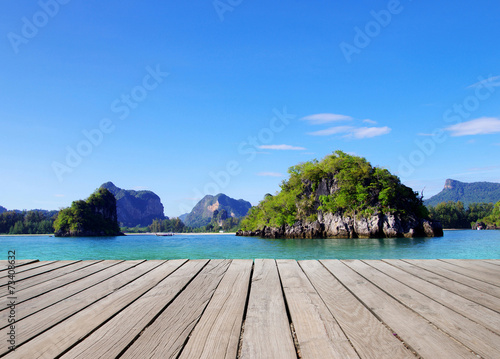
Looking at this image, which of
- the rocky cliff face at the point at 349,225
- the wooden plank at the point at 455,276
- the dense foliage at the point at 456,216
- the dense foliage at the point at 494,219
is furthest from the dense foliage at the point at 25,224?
the dense foliage at the point at 494,219

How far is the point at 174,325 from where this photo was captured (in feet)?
5.18

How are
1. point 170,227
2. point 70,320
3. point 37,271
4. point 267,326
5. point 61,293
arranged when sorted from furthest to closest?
point 170,227
point 37,271
point 61,293
point 70,320
point 267,326

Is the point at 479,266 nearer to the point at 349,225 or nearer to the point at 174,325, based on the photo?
the point at 174,325

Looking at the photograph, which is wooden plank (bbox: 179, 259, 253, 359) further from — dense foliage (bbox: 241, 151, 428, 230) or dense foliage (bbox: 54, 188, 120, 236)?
dense foliage (bbox: 54, 188, 120, 236)

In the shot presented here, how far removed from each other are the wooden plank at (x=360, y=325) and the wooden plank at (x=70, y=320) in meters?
1.20

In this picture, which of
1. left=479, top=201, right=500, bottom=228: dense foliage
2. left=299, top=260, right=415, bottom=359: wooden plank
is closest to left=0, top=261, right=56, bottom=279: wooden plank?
left=299, top=260, right=415, bottom=359: wooden plank

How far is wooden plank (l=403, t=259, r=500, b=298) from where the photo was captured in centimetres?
234

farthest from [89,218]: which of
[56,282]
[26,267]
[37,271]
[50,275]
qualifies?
[56,282]

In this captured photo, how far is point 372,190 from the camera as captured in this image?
54.6 m

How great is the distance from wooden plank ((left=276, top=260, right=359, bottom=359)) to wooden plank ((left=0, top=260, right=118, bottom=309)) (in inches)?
68.0

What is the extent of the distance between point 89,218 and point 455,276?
113 meters

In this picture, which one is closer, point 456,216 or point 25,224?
point 456,216

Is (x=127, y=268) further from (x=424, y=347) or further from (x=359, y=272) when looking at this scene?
(x=424, y=347)

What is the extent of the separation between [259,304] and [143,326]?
67 centimetres
